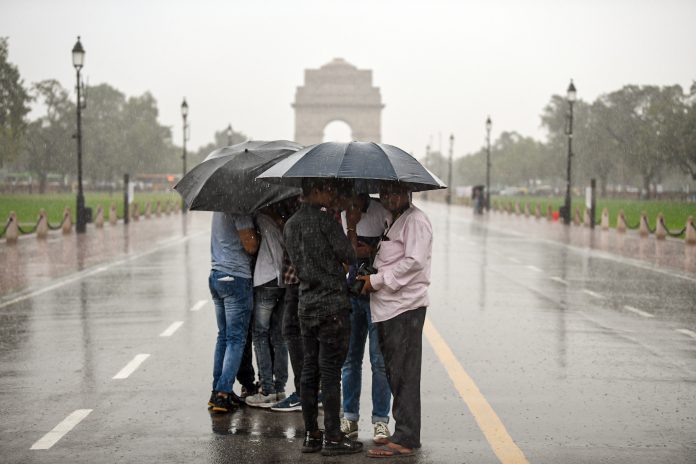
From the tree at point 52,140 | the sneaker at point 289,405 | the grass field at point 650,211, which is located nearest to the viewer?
the sneaker at point 289,405

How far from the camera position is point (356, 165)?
6.38 meters

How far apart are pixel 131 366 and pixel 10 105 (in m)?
56.1

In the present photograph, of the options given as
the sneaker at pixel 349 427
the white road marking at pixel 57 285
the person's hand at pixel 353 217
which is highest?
the person's hand at pixel 353 217

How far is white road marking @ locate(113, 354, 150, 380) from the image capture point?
28.8ft

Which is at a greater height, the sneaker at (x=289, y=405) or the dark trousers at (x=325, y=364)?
the dark trousers at (x=325, y=364)

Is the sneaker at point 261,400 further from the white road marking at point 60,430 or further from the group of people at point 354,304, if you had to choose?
the white road marking at point 60,430

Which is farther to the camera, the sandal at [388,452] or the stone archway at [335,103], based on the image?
the stone archway at [335,103]

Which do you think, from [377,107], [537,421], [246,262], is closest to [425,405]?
[537,421]

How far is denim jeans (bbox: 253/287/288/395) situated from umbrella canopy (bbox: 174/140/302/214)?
2.36 feet

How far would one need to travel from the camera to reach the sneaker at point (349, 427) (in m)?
6.65

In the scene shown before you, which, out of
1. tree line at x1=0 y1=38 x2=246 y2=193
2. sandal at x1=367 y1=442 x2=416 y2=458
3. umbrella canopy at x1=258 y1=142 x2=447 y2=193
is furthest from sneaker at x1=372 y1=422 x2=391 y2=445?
tree line at x1=0 y1=38 x2=246 y2=193

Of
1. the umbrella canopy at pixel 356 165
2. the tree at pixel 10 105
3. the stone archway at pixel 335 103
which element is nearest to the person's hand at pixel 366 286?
the umbrella canopy at pixel 356 165

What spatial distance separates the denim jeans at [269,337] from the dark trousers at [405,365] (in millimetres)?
1351

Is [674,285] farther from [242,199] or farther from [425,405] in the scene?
[242,199]
